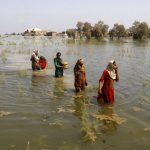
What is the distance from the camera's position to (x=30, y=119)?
917cm

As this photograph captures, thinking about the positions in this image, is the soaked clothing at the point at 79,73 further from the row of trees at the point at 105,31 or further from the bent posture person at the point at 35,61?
the row of trees at the point at 105,31

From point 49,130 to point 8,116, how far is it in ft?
5.32

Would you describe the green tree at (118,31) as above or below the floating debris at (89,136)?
above

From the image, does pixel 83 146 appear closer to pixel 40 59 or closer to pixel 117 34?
pixel 40 59

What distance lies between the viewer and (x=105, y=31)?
3605 inches

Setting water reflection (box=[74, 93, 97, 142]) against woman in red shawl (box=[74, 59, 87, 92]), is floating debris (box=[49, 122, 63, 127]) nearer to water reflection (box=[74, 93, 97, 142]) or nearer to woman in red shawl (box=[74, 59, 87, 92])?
water reflection (box=[74, 93, 97, 142])

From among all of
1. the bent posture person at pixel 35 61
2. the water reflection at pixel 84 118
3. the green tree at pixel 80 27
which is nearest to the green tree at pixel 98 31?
the green tree at pixel 80 27

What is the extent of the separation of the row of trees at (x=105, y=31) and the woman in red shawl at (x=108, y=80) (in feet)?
244

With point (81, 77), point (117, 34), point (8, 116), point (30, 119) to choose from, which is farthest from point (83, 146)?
point (117, 34)

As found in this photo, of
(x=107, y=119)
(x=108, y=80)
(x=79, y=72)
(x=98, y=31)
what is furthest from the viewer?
(x=98, y=31)

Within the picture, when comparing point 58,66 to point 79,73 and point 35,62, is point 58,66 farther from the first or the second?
point 79,73

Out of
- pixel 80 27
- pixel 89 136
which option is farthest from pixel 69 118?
pixel 80 27

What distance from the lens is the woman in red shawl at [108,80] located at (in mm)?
10680

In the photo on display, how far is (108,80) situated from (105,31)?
81973mm
